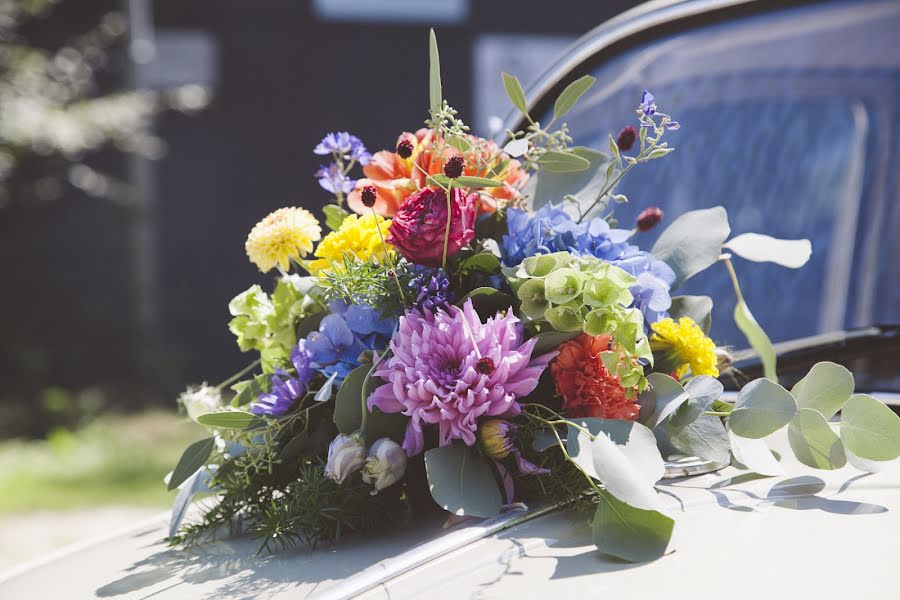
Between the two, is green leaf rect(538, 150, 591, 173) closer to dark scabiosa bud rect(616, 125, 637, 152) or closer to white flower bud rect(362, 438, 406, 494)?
dark scabiosa bud rect(616, 125, 637, 152)

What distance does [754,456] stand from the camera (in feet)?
5.31

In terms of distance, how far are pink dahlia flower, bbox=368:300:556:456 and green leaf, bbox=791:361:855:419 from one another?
45 cm

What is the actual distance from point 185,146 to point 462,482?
9.52 metres

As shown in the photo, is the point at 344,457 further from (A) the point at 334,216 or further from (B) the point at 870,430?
(B) the point at 870,430

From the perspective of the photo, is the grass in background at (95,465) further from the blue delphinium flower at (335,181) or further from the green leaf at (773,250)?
the green leaf at (773,250)

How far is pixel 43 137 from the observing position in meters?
8.31

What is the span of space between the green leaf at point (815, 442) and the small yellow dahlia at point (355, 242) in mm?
752

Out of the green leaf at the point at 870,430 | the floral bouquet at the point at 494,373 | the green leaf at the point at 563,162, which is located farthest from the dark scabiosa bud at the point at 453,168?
the green leaf at the point at 870,430

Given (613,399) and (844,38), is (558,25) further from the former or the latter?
(613,399)

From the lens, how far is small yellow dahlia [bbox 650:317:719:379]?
1.70 m

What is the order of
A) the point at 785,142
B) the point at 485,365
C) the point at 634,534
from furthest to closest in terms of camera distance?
1. the point at 785,142
2. the point at 485,365
3. the point at 634,534

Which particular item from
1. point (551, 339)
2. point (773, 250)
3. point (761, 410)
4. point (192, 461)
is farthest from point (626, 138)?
point (192, 461)

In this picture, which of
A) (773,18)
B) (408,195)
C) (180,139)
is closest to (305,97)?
(180,139)

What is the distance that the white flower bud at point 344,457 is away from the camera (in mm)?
1555
